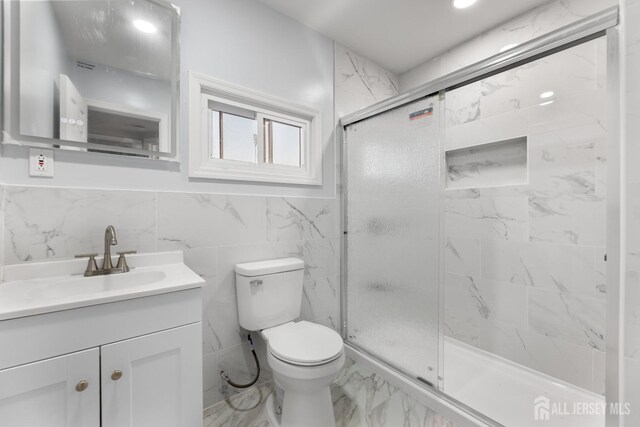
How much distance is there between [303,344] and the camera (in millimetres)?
1359

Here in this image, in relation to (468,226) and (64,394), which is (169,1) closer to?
(64,394)

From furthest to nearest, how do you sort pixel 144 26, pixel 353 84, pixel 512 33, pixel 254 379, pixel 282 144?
1. pixel 353 84
2. pixel 282 144
3. pixel 512 33
4. pixel 254 379
5. pixel 144 26

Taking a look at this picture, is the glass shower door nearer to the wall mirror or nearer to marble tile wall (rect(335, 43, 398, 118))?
marble tile wall (rect(335, 43, 398, 118))

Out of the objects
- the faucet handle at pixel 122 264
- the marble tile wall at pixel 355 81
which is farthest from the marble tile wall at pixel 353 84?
the faucet handle at pixel 122 264

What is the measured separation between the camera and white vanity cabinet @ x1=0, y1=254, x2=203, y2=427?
75cm

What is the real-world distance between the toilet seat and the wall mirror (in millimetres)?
1102

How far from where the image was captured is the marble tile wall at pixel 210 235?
112cm

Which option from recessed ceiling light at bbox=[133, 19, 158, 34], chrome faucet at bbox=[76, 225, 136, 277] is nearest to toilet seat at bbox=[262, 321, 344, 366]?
chrome faucet at bbox=[76, 225, 136, 277]

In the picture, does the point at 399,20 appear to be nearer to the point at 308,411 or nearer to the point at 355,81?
the point at 355,81

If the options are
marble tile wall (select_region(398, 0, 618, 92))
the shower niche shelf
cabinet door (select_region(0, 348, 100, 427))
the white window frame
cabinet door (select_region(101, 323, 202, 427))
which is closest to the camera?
cabinet door (select_region(0, 348, 100, 427))

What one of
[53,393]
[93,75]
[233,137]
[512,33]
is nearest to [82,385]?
[53,393]

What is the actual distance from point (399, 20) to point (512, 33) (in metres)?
0.76

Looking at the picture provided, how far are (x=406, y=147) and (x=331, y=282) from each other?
43.1 inches

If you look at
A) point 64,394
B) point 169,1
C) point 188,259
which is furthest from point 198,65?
point 64,394
